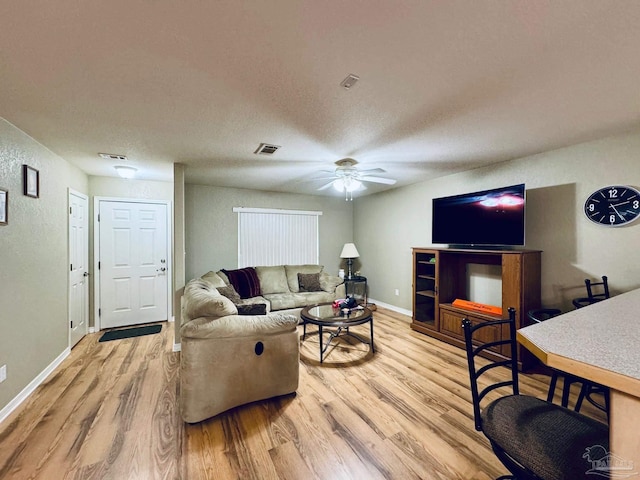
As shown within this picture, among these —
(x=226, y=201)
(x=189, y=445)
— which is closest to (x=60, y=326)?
(x=189, y=445)

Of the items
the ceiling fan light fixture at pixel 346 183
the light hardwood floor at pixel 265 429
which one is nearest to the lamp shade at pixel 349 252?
the ceiling fan light fixture at pixel 346 183

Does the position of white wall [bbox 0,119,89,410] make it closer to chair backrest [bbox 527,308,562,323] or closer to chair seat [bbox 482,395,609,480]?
chair seat [bbox 482,395,609,480]

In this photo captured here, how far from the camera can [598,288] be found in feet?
9.16

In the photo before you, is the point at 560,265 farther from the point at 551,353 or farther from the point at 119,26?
the point at 119,26

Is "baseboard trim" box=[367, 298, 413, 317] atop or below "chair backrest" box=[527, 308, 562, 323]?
below

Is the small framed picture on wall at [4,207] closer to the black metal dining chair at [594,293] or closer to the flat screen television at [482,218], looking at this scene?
the flat screen television at [482,218]

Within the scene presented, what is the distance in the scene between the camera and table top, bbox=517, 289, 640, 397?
755 mm

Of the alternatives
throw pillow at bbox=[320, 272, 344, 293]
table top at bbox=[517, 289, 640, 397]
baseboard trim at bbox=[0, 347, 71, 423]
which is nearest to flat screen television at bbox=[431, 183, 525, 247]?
throw pillow at bbox=[320, 272, 344, 293]

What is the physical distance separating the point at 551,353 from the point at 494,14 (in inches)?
56.4

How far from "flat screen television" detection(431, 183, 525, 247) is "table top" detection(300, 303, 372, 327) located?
173cm

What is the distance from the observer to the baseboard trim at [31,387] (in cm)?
217

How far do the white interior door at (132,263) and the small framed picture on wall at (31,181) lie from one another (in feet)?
5.30

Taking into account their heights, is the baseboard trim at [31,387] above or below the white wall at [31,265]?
below

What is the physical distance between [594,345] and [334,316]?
2.57 meters
